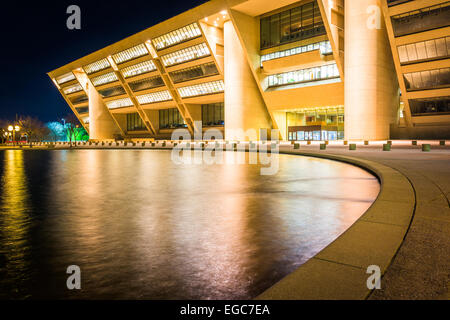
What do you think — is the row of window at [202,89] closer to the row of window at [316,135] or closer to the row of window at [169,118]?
the row of window at [169,118]

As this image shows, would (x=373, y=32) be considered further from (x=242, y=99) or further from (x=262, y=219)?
(x=262, y=219)

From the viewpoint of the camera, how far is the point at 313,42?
4494cm

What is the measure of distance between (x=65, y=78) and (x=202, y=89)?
47.8 meters

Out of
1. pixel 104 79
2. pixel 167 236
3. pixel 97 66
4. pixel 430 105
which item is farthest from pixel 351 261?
pixel 97 66

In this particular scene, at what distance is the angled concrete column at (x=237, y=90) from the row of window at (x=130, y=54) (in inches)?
795

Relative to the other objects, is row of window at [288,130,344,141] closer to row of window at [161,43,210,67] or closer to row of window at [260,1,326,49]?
row of window at [260,1,326,49]

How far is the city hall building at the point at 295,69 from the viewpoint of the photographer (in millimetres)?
37250

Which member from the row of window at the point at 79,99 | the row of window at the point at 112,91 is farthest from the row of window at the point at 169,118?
the row of window at the point at 79,99

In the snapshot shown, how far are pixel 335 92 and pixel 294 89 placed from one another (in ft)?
18.2

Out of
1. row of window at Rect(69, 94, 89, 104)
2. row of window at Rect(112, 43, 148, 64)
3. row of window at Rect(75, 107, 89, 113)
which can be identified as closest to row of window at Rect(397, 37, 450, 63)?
row of window at Rect(112, 43, 148, 64)

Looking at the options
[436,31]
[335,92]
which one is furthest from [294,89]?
[436,31]

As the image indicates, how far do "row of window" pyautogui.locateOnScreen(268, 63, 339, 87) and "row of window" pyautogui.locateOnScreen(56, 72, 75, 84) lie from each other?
5756 cm

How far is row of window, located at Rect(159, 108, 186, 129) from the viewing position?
73.1 metres
